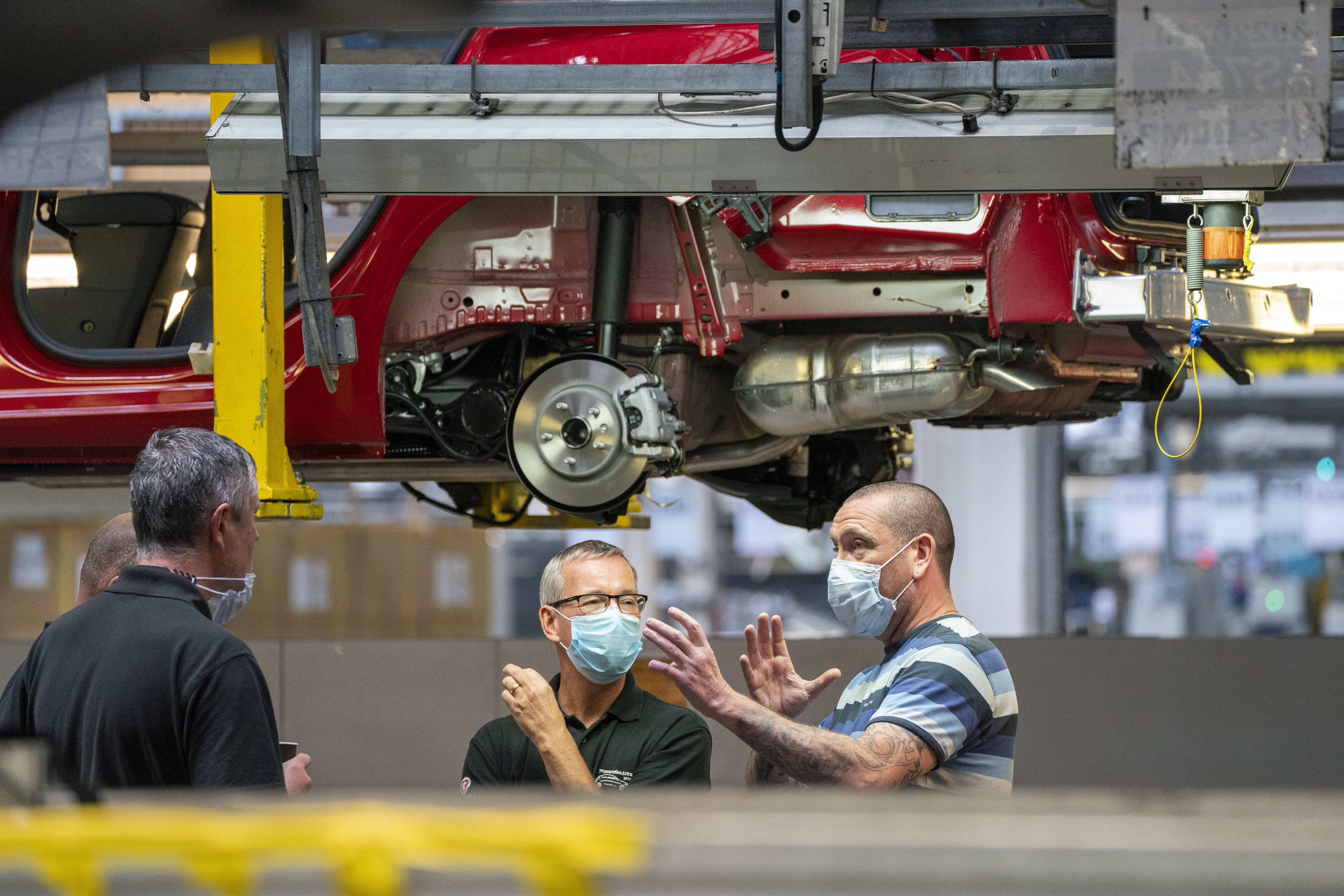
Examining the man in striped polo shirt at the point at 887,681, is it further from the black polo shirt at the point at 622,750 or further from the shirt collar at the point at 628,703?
the shirt collar at the point at 628,703

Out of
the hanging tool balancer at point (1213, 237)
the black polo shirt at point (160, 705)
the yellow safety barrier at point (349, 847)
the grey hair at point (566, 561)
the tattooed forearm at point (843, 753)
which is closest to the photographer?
the yellow safety barrier at point (349, 847)

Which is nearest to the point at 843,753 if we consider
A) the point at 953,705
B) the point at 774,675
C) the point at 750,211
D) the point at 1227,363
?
the point at 953,705

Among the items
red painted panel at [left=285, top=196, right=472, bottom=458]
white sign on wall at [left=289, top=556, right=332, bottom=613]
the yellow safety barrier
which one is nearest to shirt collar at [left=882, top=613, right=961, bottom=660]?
red painted panel at [left=285, top=196, right=472, bottom=458]

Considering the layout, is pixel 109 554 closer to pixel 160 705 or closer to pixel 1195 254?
pixel 160 705

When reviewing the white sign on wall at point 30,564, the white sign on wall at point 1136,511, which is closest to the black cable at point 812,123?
the white sign on wall at point 30,564

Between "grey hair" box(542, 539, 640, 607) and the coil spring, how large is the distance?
54.8 inches

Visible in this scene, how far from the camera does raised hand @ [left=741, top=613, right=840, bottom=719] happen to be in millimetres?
2938

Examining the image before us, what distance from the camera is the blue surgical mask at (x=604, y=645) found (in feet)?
9.77

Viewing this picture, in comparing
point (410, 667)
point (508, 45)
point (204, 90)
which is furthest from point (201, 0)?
point (410, 667)

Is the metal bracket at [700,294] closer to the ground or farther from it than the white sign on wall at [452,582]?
farther from it

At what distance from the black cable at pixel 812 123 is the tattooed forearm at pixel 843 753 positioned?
1.06 metres

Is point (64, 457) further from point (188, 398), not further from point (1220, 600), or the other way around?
point (1220, 600)

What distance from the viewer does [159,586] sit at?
2.22 metres

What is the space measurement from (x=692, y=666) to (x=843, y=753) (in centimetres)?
33
